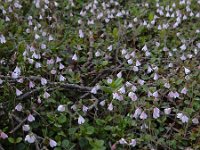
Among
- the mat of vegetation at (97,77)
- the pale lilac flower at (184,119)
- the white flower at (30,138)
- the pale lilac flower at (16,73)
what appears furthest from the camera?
the pale lilac flower at (16,73)

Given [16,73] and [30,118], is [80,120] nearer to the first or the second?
[30,118]

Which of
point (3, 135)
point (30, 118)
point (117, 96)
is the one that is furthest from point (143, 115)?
point (3, 135)

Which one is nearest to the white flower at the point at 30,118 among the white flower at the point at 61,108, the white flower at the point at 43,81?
the white flower at the point at 61,108

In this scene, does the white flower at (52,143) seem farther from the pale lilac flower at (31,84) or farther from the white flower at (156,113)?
the white flower at (156,113)

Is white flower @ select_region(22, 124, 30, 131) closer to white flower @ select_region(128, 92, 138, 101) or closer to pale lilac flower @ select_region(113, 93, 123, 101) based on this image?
pale lilac flower @ select_region(113, 93, 123, 101)

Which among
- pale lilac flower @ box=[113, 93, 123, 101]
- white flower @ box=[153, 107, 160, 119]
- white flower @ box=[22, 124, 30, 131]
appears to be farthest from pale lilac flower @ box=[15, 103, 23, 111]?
white flower @ box=[153, 107, 160, 119]

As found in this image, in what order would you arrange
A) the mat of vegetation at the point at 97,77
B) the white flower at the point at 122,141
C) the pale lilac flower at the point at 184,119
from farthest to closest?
the pale lilac flower at the point at 184,119, the mat of vegetation at the point at 97,77, the white flower at the point at 122,141

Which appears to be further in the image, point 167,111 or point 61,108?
point 167,111

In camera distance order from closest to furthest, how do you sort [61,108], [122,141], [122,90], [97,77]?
[122,141]
[61,108]
[122,90]
[97,77]
